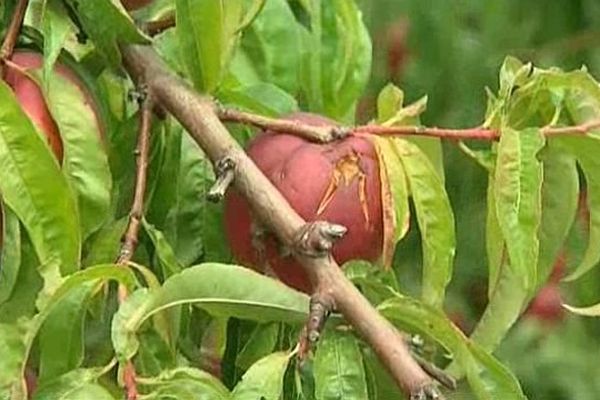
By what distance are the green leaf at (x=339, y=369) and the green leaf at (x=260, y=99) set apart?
0.65 feet

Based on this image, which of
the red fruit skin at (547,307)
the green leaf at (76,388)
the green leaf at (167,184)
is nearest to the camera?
the green leaf at (76,388)

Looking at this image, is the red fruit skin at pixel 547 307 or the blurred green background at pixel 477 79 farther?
the red fruit skin at pixel 547 307

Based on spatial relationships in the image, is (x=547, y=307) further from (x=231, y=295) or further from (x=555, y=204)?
(x=231, y=295)

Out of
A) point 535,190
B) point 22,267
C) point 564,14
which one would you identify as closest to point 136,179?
point 22,267

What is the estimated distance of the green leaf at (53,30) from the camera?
2.96 feet

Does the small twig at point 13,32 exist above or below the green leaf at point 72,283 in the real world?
above

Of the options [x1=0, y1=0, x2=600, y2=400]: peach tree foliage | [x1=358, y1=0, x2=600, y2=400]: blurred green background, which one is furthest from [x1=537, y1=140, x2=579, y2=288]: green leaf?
[x1=358, y1=0, x2=600, y2=400]: blurred green background

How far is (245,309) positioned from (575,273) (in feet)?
0.72

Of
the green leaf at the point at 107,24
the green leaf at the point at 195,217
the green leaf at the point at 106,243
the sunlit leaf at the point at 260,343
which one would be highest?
the green leaf at the point at 107,24

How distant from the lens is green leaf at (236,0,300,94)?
1103 mm

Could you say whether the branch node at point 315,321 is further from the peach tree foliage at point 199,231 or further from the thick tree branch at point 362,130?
the thick tree branch at point 362,130

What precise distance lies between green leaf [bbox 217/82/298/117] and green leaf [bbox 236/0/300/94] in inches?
1.6

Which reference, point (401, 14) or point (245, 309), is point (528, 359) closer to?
point (401, 14)

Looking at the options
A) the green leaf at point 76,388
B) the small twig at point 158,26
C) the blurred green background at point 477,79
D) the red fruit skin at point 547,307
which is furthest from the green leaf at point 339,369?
the red fruit skin at point 547,307
